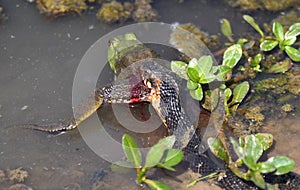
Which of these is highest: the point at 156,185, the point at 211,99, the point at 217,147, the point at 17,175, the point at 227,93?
the point at 217,147

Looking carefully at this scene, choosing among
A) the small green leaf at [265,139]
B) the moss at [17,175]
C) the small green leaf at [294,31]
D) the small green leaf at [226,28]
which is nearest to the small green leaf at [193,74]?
the small green leaf at [265,139]

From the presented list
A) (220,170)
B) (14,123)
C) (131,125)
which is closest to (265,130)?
(220,170)

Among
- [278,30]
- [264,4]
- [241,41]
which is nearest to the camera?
[278,30]

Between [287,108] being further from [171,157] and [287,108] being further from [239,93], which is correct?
[171,157]

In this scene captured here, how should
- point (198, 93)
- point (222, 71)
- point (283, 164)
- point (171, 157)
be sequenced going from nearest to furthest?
point (283, 164) → point (171, 157) → point (198, 93) → point (222, 71)

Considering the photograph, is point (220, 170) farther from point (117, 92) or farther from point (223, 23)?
point (223, 23)

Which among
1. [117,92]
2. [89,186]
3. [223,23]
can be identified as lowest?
[89,186]

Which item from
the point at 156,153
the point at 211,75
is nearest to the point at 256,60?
the point at 211,75

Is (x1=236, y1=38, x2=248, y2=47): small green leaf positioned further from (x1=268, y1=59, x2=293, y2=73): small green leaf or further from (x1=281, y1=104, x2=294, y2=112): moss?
(x1=281, y1=104, x2=294, y2=112): moss
